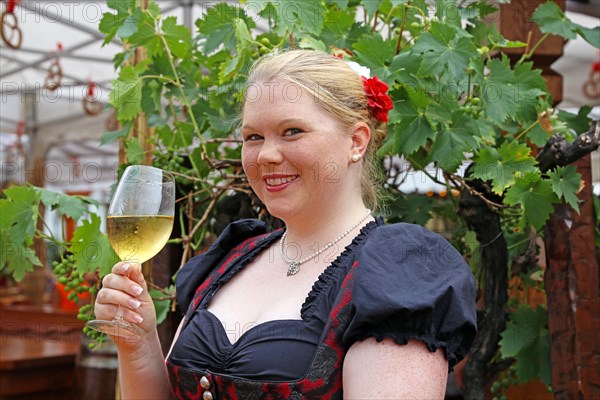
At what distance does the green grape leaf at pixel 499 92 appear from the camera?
171 centimetres

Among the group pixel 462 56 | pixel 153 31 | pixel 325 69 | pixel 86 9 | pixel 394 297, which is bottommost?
pixel 394 297

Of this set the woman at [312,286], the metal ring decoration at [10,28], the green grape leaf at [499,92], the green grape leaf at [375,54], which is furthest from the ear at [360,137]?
the metal ring decoration at [10,28]

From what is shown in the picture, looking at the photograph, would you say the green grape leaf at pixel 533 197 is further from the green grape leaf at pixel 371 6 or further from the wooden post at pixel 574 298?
the green grape leaf at pixel 371 6

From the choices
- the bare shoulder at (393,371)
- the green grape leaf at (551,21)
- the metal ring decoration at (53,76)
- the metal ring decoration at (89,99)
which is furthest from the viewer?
the metal ring decoration at (89,99)

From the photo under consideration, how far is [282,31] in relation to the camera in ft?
5.38

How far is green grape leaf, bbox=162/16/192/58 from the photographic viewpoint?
1.92 metres

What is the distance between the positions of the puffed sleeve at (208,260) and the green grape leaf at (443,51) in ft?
1.75

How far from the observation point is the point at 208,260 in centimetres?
144

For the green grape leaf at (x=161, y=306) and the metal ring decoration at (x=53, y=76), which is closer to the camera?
the green grape leaf at (x=161, y=306)

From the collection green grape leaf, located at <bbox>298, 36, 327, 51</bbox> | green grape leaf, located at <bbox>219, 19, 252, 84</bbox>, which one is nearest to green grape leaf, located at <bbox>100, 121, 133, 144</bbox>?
green grape leaf, located at <bbox>219, 19, 252, 84</bbox>

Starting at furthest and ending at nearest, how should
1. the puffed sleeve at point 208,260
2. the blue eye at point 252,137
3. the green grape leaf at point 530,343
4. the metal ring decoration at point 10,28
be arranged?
the metal ring decoration at point 10,28, the green grape leaf at point 530,343, the puffed sleeve at point 208,260, the blue eye at point 252,137

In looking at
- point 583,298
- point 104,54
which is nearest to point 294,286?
point 583,298

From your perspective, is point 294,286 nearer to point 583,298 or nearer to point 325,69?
point 325,69

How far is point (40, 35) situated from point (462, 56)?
5.80 metres
